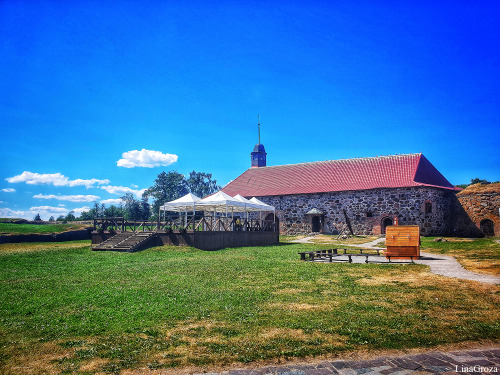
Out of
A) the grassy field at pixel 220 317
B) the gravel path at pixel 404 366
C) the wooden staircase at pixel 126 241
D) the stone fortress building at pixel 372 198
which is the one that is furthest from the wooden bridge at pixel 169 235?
the gravel path at pixel 404 366

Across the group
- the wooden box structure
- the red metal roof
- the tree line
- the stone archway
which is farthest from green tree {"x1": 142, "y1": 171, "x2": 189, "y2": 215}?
the wooden box structure

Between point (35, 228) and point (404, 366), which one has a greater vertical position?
point (35, 228)

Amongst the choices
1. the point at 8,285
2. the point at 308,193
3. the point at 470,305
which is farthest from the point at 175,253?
the point at 308,193

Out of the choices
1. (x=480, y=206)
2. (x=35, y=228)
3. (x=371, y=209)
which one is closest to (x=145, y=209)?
(x=35, y=228)

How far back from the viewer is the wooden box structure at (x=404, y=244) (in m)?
13.3

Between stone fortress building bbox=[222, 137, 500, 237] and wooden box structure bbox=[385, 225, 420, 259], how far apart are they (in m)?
16.5

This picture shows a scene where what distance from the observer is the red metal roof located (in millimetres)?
32144

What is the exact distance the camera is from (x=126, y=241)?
61.0 feet

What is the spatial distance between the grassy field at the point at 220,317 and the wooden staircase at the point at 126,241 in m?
7.48

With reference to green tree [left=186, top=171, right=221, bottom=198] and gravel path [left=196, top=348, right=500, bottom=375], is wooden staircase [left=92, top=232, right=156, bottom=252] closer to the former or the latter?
gravel path [left=196, top=348, right=500, bottom=375]

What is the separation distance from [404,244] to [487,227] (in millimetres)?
19534

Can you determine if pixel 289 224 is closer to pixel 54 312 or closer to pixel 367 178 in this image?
pixel 367 178

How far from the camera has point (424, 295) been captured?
7.25 meters

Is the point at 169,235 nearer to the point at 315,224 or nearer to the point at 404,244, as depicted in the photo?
the point at 404,244
